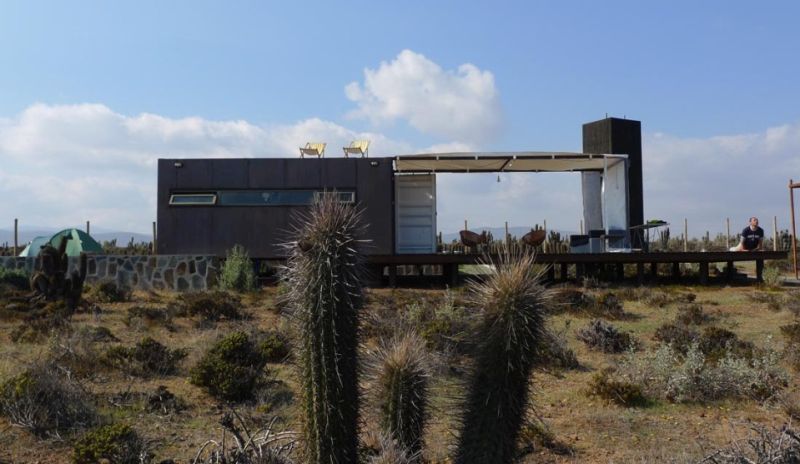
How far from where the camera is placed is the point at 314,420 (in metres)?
4.16

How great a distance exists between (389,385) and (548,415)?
3265 mm

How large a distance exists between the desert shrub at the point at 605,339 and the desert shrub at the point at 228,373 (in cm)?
459

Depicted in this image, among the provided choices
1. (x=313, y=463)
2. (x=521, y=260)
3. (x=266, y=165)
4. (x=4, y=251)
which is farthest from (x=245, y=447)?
(x=4, y=251)

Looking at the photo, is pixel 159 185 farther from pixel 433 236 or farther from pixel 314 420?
pixel 314 420

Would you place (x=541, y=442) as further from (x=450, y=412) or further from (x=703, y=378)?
(x=703, y=378)

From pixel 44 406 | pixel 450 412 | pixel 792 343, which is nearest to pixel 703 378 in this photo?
pixel 792 343

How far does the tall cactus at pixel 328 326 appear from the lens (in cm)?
404

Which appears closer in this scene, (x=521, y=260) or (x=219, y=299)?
(x=521, y=260)

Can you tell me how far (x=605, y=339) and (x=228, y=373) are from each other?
5.18 m

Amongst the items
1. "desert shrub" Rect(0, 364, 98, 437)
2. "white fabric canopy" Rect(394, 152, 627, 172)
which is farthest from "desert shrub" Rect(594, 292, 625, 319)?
"desert shrub" Rect(0, 364, 98, 437)

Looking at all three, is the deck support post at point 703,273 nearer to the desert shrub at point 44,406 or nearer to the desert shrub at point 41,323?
the desert shrub at point 41,323

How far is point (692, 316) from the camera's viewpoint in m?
11.8

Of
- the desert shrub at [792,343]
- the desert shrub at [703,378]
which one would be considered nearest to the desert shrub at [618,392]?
the desert shrub at [703,378]

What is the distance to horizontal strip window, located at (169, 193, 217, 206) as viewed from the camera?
59.5ft
